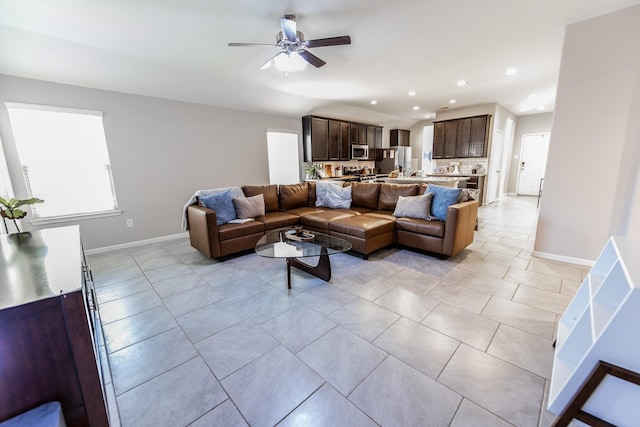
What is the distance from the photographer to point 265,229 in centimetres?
351

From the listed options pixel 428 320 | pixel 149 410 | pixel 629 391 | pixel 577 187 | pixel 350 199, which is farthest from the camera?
pixel 350 199

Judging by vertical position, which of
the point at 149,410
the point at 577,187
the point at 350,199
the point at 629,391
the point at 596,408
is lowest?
the point at 149,410

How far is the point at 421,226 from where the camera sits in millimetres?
3154

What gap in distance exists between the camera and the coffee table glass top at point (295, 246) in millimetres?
2398

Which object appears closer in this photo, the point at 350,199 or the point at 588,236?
the point at 588,236

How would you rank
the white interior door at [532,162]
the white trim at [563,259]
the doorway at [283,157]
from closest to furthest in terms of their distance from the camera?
the white trim at [563,259], the doorway at [283,157], the white interior door at [532,162]

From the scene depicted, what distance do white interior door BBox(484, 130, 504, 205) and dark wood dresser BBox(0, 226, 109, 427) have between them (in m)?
7.65

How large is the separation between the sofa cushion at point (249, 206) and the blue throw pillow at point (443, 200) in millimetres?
2422

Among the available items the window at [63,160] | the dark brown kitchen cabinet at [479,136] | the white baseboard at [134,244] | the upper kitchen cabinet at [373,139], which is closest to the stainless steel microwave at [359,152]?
the upper kitchen cabinet at [373,139]

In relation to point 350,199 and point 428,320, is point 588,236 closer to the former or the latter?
point 428,320

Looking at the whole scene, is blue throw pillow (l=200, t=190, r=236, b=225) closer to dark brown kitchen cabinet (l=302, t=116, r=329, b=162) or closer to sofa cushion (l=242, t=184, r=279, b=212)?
sofa cushion (l=242, t=184, r=279, b=212)

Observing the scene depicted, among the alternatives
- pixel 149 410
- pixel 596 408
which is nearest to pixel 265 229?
pixel 149 410

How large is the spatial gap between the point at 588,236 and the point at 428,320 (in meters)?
2.42

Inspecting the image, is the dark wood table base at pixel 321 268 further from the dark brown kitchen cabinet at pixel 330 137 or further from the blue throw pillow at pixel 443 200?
the dark brown kitchen cabinet at pixel 330 137
